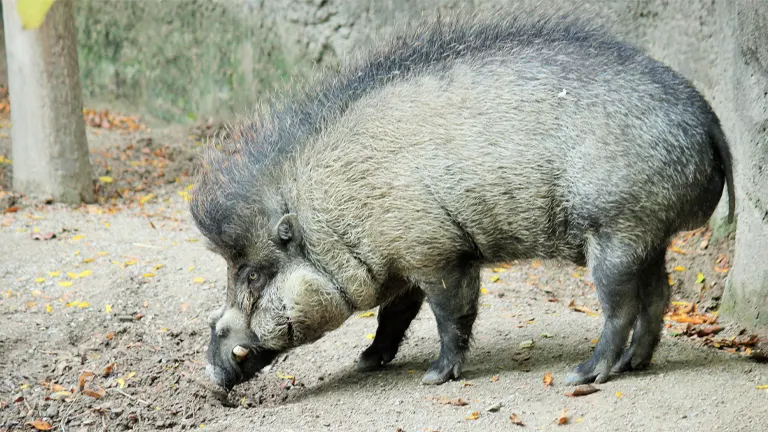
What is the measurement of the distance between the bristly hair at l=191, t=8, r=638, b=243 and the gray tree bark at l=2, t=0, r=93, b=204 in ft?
12.8

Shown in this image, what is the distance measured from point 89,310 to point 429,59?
315 centimetres

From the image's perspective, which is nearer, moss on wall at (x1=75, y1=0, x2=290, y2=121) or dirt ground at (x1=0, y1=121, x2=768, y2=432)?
dirt ground at (x1=0, y1=121, x2=768, y2=432)

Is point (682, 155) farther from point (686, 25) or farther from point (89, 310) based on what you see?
point (89, 310)

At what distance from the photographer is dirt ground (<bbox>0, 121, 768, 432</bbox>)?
4.41m

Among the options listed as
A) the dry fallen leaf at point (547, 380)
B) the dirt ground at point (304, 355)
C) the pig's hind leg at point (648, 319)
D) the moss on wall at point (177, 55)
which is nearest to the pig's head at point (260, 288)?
the dirt ground at point (304, 355)

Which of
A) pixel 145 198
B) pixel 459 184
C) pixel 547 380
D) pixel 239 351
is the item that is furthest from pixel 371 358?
pixel 145 198

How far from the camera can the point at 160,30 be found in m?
11.8

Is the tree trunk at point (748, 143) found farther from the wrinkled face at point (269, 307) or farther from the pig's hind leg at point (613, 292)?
the wrinkled face at point (269, 307)

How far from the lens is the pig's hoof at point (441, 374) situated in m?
5.00

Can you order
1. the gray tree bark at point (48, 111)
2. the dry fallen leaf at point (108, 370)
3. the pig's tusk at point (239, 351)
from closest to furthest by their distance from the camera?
the pig's tusk at point (239, 351) < the dry fallen leaf at point (108, 370) < the gray tree bark at point (48, 111)

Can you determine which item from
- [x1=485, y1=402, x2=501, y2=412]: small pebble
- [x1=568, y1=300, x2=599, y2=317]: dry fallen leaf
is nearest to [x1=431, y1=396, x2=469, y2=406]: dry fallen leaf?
[x1=485, y1=402, x2=501, y2=412]: small pebble

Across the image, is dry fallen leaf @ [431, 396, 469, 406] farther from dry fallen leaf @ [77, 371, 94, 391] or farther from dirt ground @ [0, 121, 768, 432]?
dry fallen leaf @ [77, 371, 94, 391]

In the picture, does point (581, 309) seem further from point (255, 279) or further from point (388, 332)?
point (255, 279)

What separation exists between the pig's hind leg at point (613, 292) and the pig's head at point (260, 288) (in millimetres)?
1396
